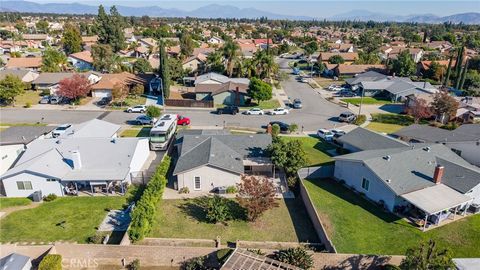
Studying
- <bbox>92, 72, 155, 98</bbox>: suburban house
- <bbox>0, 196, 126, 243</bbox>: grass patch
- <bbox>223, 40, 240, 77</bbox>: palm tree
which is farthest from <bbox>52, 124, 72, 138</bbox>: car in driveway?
<bbox>223, 40, 240, 77</bbox>: palm tree

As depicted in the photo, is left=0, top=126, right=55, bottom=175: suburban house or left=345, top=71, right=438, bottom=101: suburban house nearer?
left=0, top=126, right=55, bottom=175: suburban house

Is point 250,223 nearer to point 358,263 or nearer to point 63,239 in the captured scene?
point 358,263

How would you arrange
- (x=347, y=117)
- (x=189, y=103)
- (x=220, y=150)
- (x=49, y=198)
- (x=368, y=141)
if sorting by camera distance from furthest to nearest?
(x=189, y=103) < (x=347, y=117) < (x=368, y=141) < (x=220, y=150) < (x=49, y=198)

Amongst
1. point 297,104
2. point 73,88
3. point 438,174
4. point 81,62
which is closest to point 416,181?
point 438,174

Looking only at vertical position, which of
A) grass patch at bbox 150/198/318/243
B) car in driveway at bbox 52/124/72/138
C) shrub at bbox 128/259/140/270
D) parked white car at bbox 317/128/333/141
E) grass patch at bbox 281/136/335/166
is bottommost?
shrub at bbox 128/259/140/270

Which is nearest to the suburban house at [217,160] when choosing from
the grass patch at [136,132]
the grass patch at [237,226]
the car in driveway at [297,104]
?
the grass patch at [237,226]

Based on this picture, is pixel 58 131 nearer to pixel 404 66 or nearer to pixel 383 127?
pixel 383 127

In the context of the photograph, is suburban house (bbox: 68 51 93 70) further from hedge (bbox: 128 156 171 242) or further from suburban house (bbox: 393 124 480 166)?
suburban house (bbox: 393 124 480 166)
